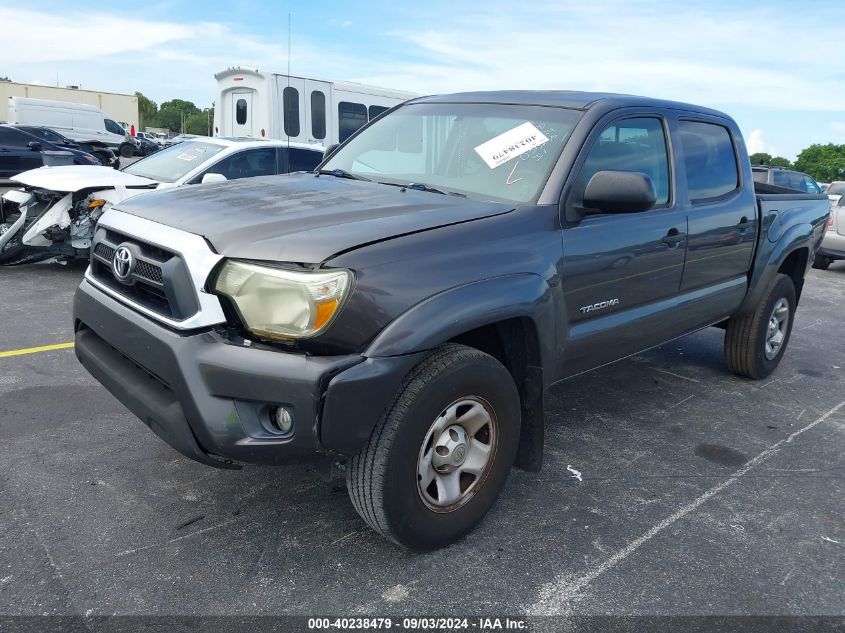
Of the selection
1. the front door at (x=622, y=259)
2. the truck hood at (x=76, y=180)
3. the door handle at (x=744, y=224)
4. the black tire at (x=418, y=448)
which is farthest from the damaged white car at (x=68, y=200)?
the black tire at (x=418, y=448)

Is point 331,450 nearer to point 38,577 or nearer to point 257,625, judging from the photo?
point 257,625

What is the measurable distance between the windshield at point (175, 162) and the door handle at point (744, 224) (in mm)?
5719

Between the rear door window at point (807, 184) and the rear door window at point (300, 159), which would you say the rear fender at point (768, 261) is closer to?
the rear door window at point (300, 159)

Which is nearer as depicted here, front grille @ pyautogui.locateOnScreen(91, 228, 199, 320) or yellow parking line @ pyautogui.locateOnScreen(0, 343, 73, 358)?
front grille @ pyautogui.locateOnScreen(91, 228, 199, 320)

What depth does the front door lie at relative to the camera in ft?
10.4

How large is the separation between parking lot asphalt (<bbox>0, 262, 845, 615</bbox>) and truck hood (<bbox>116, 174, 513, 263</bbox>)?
121 centimetres

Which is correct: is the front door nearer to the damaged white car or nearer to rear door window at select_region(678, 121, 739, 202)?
rear door window at select_region(678, 121, 739, 202)

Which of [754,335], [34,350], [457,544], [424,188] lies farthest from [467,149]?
[34,350]

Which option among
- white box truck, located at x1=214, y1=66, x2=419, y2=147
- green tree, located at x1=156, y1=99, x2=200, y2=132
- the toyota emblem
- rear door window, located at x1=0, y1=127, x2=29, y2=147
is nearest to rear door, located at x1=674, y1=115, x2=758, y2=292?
the toyota emblem

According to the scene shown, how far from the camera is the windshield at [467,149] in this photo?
3.24m

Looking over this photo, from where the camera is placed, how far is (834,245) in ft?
36.8

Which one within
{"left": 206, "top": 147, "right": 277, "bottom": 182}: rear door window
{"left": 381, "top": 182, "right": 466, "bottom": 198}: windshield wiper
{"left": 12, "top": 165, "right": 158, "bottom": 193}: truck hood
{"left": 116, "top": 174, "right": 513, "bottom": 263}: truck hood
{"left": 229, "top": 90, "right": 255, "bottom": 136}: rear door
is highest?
{"left": 229, "top": 90, "right": 255, "bottom": 136}: rear door

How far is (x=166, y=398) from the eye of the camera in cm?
254

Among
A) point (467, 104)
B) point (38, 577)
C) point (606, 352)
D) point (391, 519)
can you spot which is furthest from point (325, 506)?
point (467, 104)
